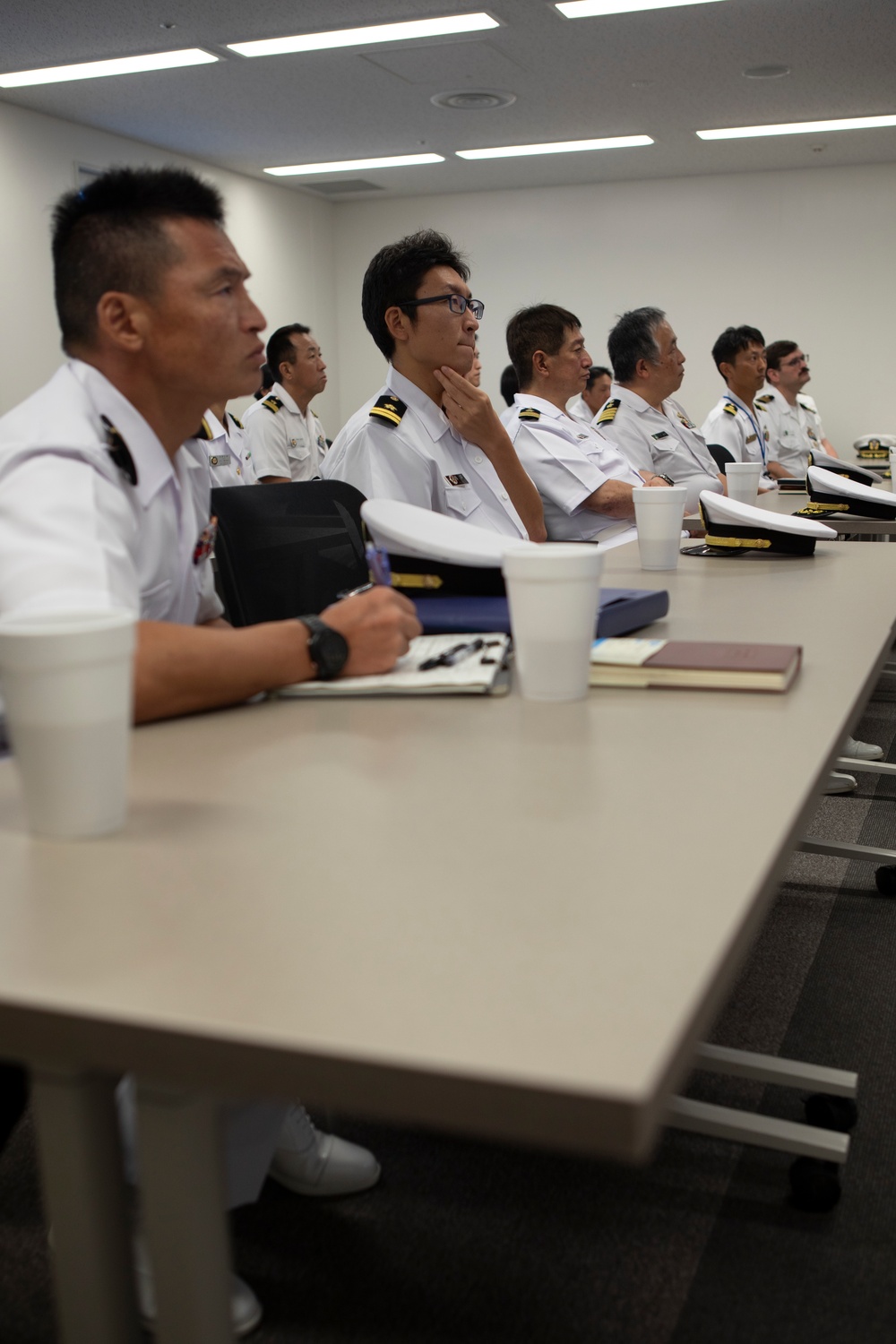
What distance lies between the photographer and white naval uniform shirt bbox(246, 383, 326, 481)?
5.68 meters

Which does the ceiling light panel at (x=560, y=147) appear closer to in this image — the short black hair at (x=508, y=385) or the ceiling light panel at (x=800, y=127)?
the ceiling light panel at (x=800, y=127)

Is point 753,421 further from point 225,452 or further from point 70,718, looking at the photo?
point 70,718

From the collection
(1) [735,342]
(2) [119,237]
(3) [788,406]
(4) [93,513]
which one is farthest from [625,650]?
(3) [788,406]

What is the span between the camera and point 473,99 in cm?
690

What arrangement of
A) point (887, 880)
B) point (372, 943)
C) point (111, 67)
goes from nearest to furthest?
point (372, 943)
point (887, 880)
point (111, 67)

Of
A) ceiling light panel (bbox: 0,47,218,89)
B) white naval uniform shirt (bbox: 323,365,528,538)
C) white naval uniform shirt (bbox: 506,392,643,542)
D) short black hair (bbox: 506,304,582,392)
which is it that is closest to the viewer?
white naval uniform shirt (bbox: 323,365,528,538)

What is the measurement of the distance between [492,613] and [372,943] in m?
0.75

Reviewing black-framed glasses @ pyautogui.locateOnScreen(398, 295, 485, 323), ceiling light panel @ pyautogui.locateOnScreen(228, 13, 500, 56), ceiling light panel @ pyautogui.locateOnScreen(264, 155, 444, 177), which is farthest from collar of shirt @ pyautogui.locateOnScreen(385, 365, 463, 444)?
ceiling light panel @ pyautogui.locateOnScreen(264, 155, 444, 177)

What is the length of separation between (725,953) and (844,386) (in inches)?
→ 381

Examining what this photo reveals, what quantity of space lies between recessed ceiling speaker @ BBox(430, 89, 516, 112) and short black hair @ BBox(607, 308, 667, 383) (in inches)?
122

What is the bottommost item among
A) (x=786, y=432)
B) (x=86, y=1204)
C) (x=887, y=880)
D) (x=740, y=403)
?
(x=887, y=880)

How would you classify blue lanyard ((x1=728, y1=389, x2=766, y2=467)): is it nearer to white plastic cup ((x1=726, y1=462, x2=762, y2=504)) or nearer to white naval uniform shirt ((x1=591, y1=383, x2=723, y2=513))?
white naval uniform shirt ((x1=591, y1=383, x2=723, y2=513))

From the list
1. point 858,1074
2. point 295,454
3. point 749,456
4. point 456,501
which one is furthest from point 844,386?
point 858,1074

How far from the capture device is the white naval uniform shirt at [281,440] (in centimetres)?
568
